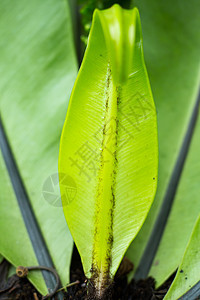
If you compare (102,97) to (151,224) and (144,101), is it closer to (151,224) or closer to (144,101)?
(144,101)

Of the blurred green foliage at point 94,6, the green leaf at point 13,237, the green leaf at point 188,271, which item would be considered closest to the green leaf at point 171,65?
the blurred green foliage at point 94,6

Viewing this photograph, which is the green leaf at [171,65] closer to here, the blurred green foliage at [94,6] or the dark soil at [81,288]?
the blurred green foliage at [94,6]

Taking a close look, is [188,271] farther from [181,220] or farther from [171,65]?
[171,65]

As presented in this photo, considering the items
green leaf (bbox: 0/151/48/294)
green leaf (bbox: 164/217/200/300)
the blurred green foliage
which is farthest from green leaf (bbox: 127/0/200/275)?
green leaf (bbox: 0/151/48/294)

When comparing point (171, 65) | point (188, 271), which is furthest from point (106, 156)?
point (171, 65)

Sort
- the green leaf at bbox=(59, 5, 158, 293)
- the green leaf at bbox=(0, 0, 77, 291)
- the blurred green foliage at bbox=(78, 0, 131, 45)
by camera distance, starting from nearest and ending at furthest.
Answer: the green leaf at bbox=(59, 5, 158, 293) → the green leaf at bbox=(0, 0, 77, 291) → the blurred green foliage at bbox=(78, 0, 131, 45)

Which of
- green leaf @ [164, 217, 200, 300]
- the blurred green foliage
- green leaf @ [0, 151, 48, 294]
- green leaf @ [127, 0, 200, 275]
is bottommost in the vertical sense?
green leaf @ [164, 217, 200, 300]

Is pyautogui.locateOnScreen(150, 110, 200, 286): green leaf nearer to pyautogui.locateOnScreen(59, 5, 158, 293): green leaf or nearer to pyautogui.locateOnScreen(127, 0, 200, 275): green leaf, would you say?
pyautogui.locateOnScreen(127, 0, 200, 275): green leaf
